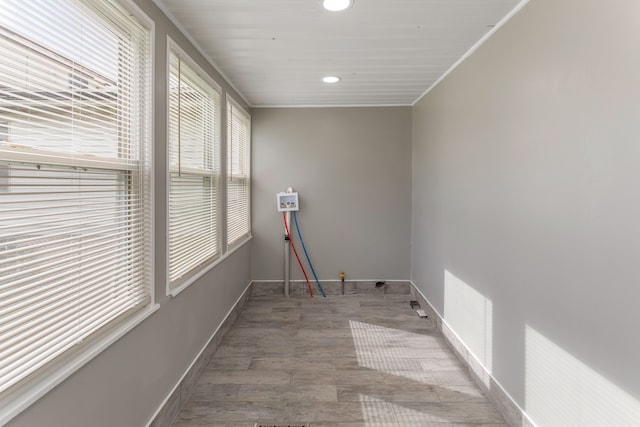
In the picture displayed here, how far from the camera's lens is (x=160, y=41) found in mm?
2023

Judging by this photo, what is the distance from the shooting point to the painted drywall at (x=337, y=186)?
4.51m

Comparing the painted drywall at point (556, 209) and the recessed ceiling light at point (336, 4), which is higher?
the recessed ceiling light at point (336, 4)

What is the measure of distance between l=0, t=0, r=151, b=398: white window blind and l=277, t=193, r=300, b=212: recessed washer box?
8.56 feet

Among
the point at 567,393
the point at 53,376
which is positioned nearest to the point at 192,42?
the point at 53,376

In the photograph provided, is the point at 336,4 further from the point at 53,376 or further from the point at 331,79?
the point at 53,376

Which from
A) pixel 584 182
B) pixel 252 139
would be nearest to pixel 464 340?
pixel 584 182

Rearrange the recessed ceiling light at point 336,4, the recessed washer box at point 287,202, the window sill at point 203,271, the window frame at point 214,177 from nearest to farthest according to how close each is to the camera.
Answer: the recessed ceiling light at point 336,4, the window frame at point 214,177, the window sill at point 203,271, the recessed washer box at point 287,202

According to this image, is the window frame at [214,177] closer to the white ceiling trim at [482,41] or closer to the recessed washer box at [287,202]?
the recessed washer box at [287,202]

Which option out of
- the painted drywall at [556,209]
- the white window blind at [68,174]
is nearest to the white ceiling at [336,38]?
the painted drywall at [556,209]

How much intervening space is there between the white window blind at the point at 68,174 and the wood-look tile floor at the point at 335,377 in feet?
3.25

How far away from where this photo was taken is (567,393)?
1.65 m

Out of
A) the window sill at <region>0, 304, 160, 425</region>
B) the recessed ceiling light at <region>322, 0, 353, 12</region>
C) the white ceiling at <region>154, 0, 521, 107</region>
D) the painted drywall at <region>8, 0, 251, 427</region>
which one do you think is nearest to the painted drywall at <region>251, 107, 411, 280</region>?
the white ceiling at <region>154, 0, 521, 107</region>

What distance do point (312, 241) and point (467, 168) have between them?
2298 mm

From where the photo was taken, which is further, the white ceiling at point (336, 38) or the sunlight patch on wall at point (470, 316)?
the sunlight patch on wall at point (470, 316)
